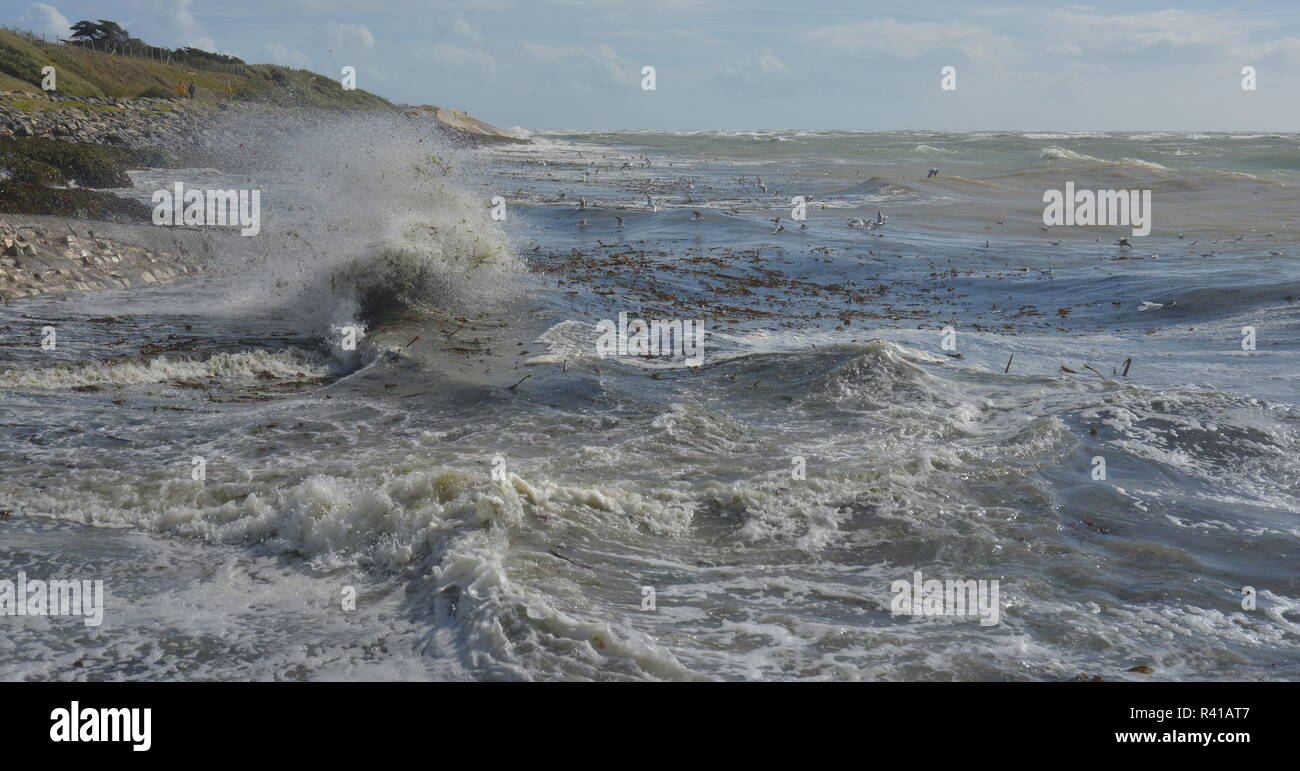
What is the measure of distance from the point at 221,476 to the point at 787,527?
417cm

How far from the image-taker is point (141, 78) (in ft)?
217

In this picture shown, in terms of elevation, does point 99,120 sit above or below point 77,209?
above

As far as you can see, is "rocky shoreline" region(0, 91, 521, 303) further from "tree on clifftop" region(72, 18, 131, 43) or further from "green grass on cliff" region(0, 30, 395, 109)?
"tree on clifftop" region(72, 18, 131, 43)

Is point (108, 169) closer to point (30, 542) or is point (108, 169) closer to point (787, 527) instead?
point (30, 542)

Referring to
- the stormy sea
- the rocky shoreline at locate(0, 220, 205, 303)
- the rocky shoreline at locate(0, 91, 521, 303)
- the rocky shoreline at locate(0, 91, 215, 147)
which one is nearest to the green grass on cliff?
the rocky shoreline at locate(0, 91, 215, 147)

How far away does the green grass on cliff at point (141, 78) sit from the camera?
51.9m

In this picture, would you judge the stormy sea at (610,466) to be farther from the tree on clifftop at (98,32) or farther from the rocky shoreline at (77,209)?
the tree on clifftop at (98,32)

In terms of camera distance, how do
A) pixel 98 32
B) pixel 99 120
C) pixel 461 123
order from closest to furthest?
pixel 99 120, pixel 98 32, pixel 461 123

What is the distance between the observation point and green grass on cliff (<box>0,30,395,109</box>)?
5191cm

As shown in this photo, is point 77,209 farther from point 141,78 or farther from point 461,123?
point 461,123

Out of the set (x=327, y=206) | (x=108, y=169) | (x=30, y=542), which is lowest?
(x=30, y=542)

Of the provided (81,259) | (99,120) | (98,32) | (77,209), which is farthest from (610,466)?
(98,32)

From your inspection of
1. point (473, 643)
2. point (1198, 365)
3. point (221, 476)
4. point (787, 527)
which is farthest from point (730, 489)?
point (1198, 365)
